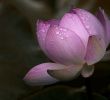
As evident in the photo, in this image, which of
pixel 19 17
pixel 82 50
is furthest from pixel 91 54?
pixel 19 17

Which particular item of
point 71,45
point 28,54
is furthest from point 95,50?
point 28,54

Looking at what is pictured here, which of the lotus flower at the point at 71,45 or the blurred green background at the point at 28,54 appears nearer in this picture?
the lotus flower at the point at 71,45

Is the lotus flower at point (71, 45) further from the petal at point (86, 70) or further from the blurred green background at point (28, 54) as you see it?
Answer: the blurred green background at point (28, 54)

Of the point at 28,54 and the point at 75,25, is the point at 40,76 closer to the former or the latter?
the point at 75,25

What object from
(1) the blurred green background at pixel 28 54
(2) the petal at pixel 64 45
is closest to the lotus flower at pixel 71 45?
(2) the petal at pixel 64 45

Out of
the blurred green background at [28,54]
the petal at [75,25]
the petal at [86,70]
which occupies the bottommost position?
the blurred green background at [28,54]

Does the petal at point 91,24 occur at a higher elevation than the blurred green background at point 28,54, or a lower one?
higher
